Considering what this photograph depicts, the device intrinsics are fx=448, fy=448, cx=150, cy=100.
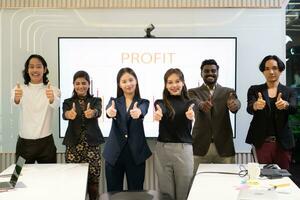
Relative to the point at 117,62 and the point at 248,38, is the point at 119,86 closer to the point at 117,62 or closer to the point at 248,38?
the point at 117,62

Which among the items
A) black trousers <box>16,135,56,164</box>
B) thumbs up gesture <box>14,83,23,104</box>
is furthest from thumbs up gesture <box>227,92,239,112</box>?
thumbs up gesture <box>14,83,23,104</box>

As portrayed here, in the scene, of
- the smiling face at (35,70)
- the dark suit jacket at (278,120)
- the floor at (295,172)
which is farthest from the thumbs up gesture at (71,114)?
the floor at (295,172)

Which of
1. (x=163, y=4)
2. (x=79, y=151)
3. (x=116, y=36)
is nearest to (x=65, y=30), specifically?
(x=116, y=36)

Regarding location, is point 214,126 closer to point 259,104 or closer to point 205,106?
point 205,106

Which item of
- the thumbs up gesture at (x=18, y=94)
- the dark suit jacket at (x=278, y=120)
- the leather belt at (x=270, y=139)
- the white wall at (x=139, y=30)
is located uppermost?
the white wall at (x=139, y=30)

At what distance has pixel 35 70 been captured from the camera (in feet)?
13.0

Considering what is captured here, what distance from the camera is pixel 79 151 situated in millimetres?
3883

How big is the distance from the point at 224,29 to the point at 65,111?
1.95 m

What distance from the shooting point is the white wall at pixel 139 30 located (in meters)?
4.77

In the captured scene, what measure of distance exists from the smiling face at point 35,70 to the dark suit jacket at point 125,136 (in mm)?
760

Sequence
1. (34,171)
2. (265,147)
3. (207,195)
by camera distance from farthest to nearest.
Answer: (265,147)
(34,171)
(207,195)

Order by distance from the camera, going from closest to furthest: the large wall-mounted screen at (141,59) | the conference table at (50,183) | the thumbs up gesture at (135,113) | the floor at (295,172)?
the conference table at (50,183)
the thumbs up gesture at (135,113)
the large wall-mounted screen at (141,59)
the floor at (295,172)

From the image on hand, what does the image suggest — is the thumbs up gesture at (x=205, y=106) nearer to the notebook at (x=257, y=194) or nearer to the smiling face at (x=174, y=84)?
the smiling face at (x=174, y=84)

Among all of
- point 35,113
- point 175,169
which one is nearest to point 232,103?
point 175,169
